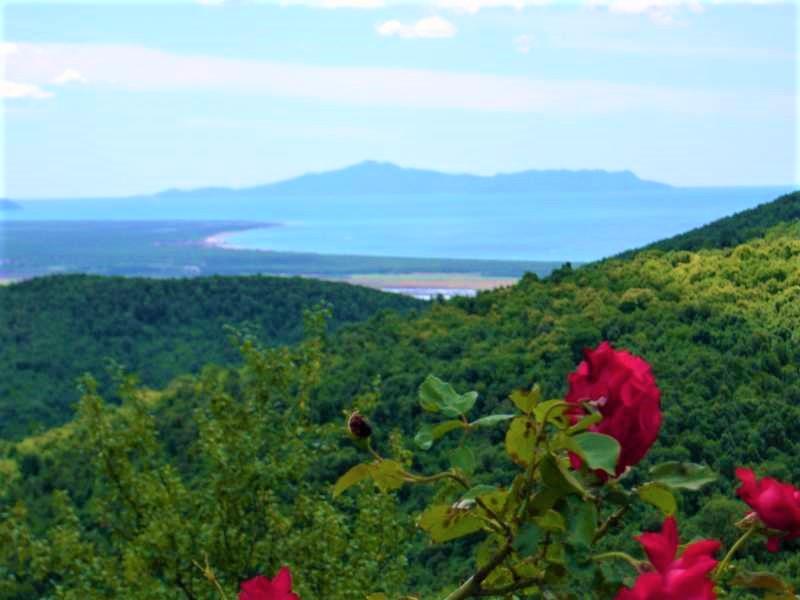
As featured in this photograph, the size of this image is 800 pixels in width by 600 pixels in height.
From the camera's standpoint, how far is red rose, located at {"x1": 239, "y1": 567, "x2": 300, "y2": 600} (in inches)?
53.7

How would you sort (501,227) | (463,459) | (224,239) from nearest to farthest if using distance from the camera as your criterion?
(463,459), (224,239), (501,227)

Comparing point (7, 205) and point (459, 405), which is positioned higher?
point (7, 205)

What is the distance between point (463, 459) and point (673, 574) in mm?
385

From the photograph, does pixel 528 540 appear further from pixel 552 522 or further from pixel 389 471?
pixel 389 471

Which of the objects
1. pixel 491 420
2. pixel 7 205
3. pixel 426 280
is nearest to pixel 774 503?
pixel 491 420

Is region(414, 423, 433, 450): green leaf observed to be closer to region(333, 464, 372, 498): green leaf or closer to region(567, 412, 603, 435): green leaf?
region(333, 464, 372, 498): green leaf

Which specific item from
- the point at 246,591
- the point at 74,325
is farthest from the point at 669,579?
the point at 74,325

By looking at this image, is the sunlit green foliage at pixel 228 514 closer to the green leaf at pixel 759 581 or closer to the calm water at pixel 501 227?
the green leaf at pixel 759 581

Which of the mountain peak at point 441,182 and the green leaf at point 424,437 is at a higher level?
the mountain peak at point 441,182

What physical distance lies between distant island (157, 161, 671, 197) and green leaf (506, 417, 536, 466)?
140468 mm

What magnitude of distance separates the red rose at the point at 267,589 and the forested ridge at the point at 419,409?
2248 millimetres

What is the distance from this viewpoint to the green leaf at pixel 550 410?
1.34 m

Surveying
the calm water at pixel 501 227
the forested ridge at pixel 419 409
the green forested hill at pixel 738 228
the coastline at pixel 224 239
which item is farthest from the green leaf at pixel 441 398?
the coastline at pixel 224 239

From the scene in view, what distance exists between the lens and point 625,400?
4.41ft
